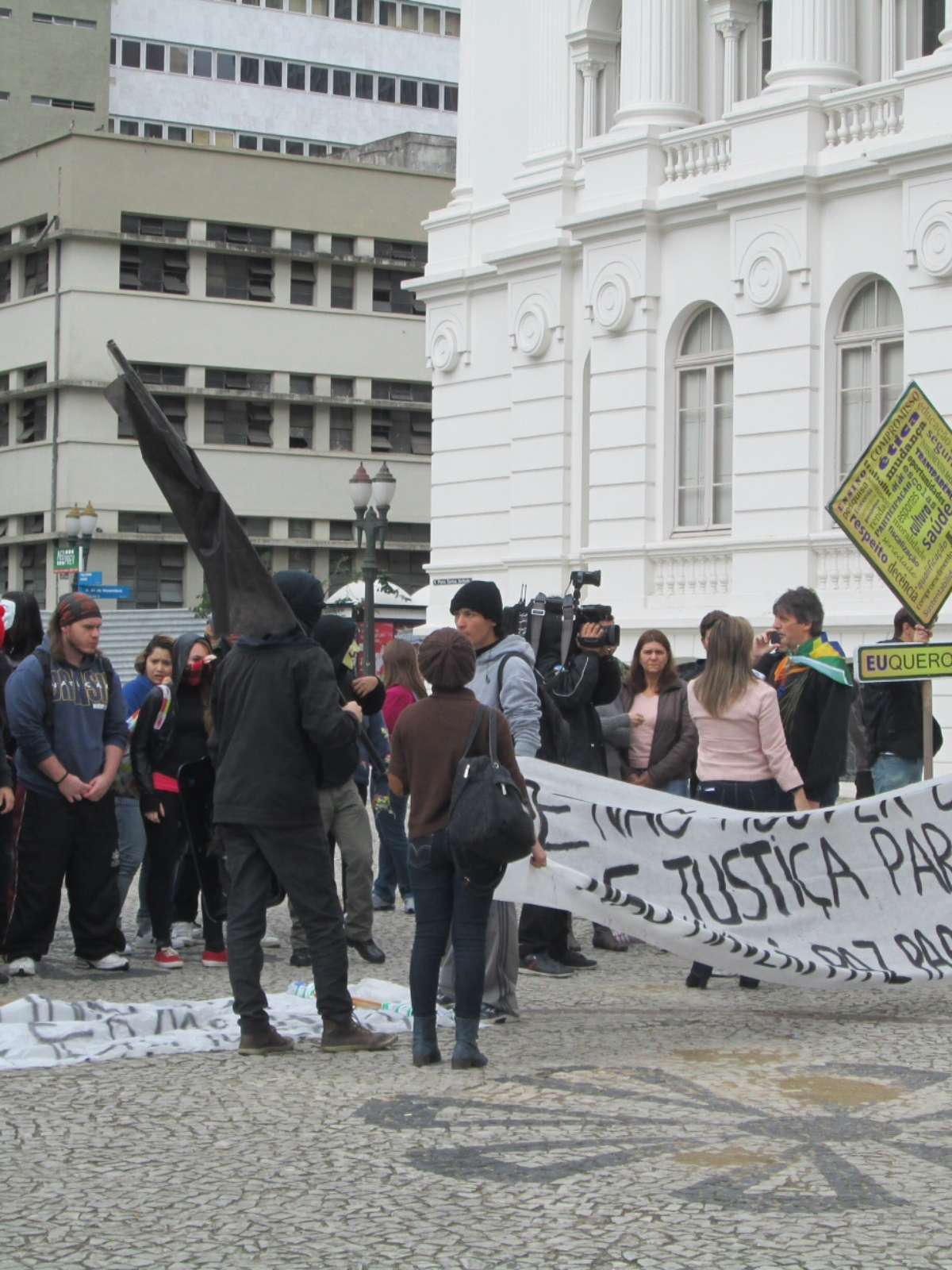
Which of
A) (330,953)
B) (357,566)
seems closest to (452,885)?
(330,953)

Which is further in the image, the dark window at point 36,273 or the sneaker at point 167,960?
the dark window at point 36,273

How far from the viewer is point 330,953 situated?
9.07 metres

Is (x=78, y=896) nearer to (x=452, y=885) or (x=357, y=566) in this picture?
(x=452, y=885)

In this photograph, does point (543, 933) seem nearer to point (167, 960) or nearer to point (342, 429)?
point (167, 960)

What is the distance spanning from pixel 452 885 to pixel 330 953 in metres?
0.58

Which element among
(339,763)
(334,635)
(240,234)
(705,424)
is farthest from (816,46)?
(240,234)

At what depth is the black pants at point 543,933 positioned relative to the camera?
11.8 metres

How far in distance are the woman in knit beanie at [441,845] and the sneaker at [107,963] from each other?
326 centimetres

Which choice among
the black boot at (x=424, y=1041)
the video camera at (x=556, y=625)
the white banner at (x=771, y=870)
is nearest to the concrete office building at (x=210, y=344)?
the video camera at (x=556, y=625)

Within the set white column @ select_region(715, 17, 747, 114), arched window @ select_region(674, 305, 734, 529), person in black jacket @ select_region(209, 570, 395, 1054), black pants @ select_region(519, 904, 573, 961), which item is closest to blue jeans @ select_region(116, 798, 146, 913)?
black pants @ select_region(519, 904, 573, 961)

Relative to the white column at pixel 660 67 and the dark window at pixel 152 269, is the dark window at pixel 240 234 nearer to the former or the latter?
the dark window at pixel 152 269

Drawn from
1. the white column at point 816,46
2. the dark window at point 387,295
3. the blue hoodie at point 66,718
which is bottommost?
the blue hoodie at point 66,718

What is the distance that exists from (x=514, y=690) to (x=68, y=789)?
2.62 metres

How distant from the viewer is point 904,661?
1188 cm
